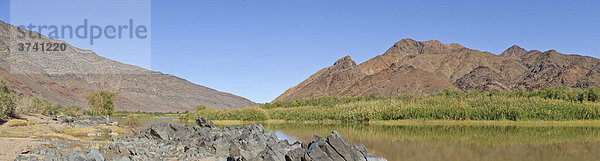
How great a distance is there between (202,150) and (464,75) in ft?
531

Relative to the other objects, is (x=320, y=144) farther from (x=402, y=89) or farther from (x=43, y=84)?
(x=43, y=84)

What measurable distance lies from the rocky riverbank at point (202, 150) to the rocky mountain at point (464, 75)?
103 meters

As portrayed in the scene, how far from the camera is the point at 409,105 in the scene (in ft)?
132

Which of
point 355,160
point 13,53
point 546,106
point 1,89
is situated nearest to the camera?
point 355,160

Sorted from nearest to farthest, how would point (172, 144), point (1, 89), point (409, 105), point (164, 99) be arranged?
point (172, 144), point (1, 89), point (409, 105), point (164, 99)

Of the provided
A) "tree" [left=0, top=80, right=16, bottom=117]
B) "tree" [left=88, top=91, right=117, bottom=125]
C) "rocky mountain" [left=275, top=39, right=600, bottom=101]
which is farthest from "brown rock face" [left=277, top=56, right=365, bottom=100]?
"tree" [left=0, top=80, right=16, bottom=117]

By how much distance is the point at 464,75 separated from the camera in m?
162

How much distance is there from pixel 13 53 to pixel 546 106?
16746 cm

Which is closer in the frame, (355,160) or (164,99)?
(355,160)

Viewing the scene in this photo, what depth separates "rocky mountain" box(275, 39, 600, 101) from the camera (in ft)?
396

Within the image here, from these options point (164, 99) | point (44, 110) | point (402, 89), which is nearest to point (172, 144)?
point (44, 110)

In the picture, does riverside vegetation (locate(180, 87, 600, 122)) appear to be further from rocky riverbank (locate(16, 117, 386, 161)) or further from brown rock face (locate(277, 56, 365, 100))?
brown rock face (locate(277, 56, 365, 100))

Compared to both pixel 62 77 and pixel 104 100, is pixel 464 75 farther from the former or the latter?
pixel 62 77

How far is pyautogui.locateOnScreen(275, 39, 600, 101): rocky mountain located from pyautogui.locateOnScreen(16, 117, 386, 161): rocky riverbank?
103 metres
